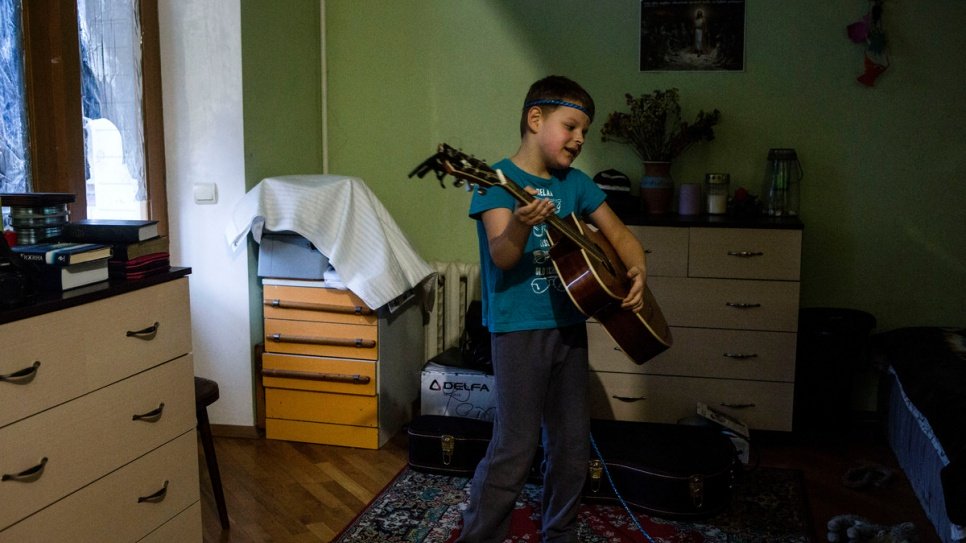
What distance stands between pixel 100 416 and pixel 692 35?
2754mm

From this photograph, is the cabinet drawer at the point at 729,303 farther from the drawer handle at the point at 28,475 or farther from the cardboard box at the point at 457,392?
the drawer handle at the point at 28,475

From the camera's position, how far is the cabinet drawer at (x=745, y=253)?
334 cm

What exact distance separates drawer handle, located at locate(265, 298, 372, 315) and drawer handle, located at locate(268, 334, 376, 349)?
0.10 metres

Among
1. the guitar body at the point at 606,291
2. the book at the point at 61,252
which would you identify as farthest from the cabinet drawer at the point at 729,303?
the book at the point at 61,252

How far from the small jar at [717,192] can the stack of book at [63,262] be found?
2391 millimetres

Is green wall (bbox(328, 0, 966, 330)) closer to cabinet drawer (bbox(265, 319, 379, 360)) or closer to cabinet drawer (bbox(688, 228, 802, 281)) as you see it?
cabinet drawer (bbox(688, 228, 802, 281))

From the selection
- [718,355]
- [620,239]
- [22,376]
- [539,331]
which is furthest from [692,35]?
[22,376]

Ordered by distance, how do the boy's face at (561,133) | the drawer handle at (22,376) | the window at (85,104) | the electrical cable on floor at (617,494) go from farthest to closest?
the window at (85,104) → the electrical cable on floor at (617,494) → the boy's face at (561,133) → the drawer handle at (22,376)

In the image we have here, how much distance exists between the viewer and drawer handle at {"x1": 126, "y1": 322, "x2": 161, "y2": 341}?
2.09 meters

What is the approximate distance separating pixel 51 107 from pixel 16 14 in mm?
299

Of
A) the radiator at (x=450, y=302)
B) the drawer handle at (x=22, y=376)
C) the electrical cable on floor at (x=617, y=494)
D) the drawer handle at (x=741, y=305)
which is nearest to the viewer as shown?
the drawer handle at (x=22, y=376)

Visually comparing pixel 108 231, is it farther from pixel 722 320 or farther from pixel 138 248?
pixel 722 320

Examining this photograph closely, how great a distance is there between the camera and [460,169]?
6.50 ft

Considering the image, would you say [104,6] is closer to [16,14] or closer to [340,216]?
[16,14]
